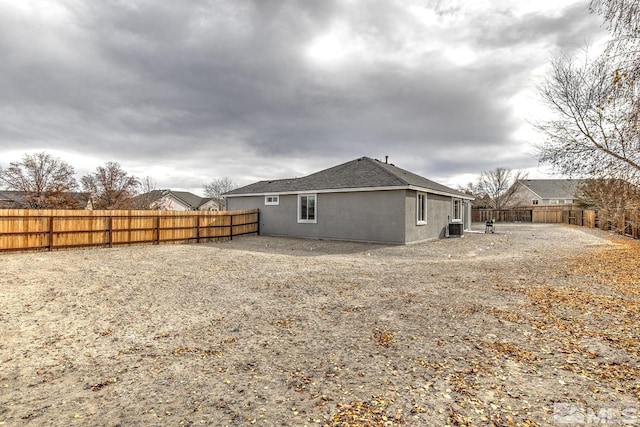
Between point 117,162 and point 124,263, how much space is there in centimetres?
2356

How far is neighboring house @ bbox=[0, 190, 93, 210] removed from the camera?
23.0m

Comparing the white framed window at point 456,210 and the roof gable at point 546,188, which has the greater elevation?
the roof gable at point 546,188

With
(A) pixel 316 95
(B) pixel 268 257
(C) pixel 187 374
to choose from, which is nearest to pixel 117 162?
(A) pixel 316 95

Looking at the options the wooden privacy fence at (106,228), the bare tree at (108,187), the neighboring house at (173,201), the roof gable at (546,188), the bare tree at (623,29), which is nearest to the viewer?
the bare tree at (623,29)

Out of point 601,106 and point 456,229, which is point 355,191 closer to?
point 456,229

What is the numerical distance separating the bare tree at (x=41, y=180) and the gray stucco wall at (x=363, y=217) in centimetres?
1726

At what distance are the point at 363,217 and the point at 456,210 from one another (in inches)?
358

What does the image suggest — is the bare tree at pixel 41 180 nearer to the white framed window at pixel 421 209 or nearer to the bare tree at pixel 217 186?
the white framed window at pixel 421 209

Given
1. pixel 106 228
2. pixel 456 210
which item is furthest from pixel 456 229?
pixel 106 228

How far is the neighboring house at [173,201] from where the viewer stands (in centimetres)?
3144

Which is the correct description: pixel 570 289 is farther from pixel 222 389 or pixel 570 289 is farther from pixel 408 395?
pixel 222 389

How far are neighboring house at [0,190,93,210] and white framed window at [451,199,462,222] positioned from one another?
96.2 feet

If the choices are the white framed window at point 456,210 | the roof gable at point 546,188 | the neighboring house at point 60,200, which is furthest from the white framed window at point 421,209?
the roof gable at point 546,188

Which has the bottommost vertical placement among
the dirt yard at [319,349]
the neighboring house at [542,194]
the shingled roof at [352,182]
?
the dirt yard at [319,349]
